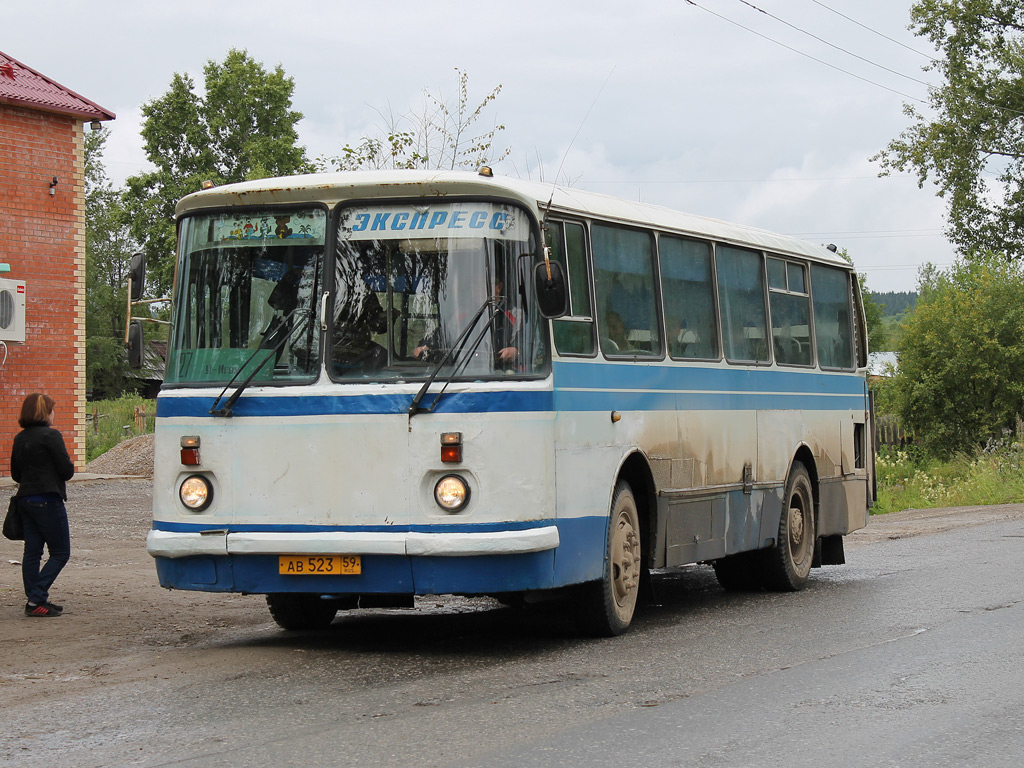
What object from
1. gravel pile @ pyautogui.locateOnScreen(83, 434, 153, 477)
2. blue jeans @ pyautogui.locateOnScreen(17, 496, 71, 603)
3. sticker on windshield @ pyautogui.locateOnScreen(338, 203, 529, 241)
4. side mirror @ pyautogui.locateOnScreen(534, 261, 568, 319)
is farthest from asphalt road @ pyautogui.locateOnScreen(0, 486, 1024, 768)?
gravel pile @ pyautogui.locateOnScreen(83, 434, 153, 477)

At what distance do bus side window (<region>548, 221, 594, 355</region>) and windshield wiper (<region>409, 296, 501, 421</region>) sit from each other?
0.55m

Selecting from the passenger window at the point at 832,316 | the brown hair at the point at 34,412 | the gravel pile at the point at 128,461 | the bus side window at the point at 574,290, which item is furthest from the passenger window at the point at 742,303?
the gravel pile at the point at 128,461

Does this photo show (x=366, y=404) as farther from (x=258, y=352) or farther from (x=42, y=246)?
(x=42, y=246)

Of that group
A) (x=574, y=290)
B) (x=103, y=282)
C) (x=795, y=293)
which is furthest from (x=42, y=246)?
(x=103, y=282)

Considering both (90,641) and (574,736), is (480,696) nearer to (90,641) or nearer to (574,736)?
(574,736)

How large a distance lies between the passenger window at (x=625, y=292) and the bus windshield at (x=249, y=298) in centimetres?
206

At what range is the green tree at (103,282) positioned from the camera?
77250 mm

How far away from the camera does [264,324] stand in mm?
9547

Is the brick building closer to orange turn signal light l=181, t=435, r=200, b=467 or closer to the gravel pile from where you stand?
the gravel pile

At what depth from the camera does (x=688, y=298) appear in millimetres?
11812

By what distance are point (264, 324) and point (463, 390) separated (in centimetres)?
146

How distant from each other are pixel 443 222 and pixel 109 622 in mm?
4675

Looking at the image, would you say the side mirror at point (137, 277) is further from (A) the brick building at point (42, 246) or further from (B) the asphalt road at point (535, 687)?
(A) the brick building at point (42, 246)

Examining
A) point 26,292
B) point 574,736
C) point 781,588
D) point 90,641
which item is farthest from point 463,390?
point 26,292
